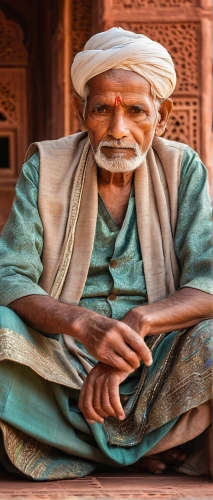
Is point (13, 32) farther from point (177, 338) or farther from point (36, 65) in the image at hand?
point (177, 338)

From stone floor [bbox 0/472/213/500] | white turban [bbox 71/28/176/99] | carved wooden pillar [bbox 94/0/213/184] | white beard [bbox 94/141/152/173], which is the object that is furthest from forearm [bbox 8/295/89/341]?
carved wooden pillar [bbox 94/0/213/184]

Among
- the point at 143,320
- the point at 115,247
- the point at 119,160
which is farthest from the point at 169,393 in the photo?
the point at 119,160

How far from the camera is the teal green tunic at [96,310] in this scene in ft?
17.4

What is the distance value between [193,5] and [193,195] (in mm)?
3042

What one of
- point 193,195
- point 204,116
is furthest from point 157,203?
point 204,116

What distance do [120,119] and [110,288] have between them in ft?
2.02

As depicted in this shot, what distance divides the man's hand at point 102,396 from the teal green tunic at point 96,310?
142 millimetres

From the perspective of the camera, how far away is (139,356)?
5199 mm

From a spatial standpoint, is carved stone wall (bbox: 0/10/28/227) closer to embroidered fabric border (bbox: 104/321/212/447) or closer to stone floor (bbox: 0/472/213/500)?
embroidered fabric border (bbox: 104/321/212/447)

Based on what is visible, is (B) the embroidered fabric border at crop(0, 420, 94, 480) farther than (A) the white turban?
No

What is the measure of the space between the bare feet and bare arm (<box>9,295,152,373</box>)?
17.2 inches

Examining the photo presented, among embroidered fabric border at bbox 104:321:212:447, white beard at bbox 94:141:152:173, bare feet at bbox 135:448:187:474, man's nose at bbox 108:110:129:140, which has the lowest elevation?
bare feet at bbox 135:448:187:474

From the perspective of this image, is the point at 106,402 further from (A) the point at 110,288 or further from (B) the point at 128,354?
(A) the point at 110,288

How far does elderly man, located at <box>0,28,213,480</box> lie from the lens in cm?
527
